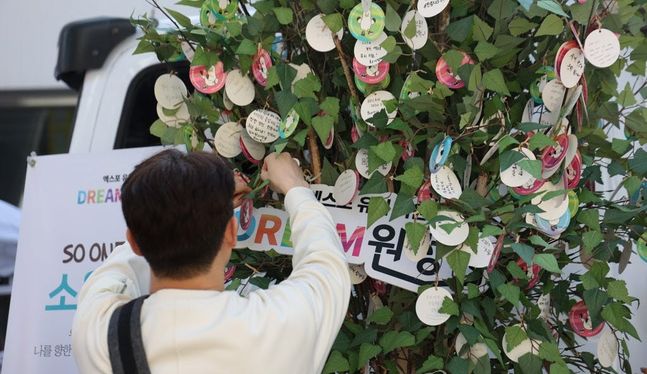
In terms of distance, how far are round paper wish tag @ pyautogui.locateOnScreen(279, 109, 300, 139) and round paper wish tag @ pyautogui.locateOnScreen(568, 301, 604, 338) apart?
24.4 inches

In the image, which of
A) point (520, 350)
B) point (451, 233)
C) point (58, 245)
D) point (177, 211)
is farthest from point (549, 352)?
point (58, 245)

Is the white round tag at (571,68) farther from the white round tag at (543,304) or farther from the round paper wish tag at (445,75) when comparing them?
the white round tag at (543,304)

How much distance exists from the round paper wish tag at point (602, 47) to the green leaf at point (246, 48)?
57 cm

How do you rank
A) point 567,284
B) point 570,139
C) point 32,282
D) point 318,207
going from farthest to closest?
1. point 32,282
2. point 567,284
3. point 570,139
4. point 318,207

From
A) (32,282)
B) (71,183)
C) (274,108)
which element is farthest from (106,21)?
(274,108)

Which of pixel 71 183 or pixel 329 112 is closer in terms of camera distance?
pixel 329 112

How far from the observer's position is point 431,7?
1602 millimetres

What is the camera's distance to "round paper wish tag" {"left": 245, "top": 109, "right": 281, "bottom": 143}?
5.75 ft

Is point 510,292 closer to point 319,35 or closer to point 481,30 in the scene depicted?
point 481,30

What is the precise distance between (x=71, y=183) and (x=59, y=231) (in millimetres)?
125

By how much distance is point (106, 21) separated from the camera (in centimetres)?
274

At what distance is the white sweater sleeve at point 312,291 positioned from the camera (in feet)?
4.42

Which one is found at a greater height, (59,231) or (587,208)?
(587,208)

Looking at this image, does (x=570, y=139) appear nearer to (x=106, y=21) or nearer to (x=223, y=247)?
(x=223, y=247)
